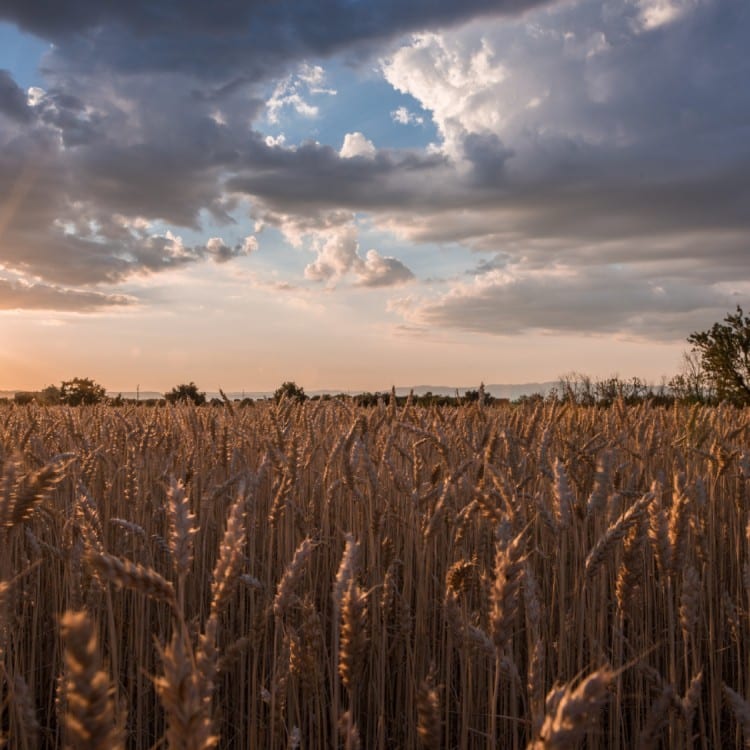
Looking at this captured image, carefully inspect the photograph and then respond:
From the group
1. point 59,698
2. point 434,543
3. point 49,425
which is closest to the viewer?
point 59,698

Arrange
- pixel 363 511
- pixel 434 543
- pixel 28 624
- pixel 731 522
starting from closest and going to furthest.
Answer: pixel 434 543 < pixel 28 624 < pixel 363 511 < pixel 731 522

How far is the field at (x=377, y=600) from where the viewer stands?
4.44ft

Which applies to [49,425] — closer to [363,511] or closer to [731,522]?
[363,511]

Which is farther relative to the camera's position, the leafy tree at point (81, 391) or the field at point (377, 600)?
the leafy tree at point (81, 391)

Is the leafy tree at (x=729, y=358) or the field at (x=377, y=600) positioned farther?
the leafy tree at (x=729, y=358)

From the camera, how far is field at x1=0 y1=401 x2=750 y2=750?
1.35 metres

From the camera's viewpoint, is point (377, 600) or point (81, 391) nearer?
point (377, 600)

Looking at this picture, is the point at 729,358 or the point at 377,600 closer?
the point at 377,600

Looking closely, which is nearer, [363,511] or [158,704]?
[158,704]

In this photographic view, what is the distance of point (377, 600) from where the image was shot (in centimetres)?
289

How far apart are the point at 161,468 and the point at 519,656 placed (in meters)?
2.20

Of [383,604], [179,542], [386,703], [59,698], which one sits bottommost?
[386,703]

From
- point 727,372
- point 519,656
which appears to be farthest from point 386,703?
point 727,372

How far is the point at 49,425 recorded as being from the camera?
537 cm
